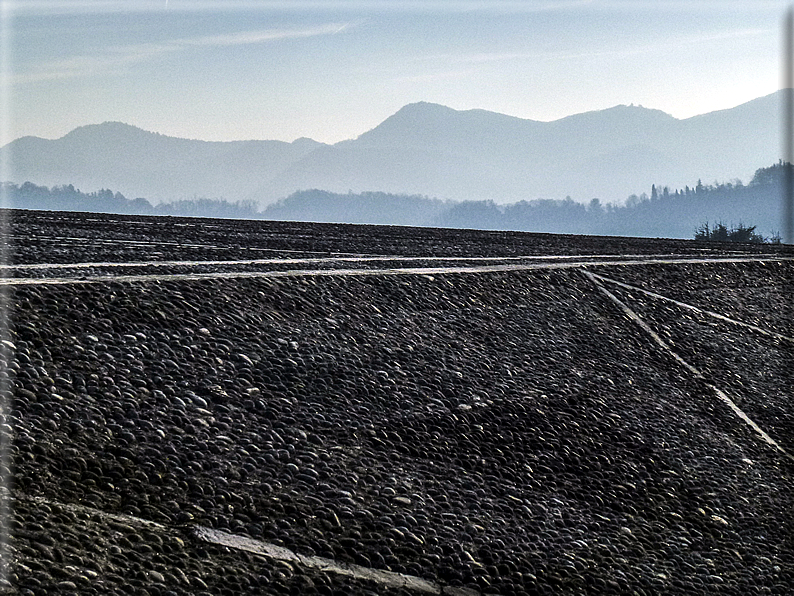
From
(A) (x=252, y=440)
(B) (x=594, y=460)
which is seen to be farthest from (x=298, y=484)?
(B) (x=594, y=460)

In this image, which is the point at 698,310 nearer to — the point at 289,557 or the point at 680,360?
the point at 680,360

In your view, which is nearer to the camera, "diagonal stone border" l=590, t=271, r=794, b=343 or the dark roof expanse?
the dark roof expanse

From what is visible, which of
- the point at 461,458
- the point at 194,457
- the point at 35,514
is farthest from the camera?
the point at 461,458

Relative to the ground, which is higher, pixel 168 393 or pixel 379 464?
pixel 168 393

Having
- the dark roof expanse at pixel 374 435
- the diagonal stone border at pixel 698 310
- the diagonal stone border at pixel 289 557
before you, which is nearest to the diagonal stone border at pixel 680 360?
the dark roof expanse at pixel 374 435

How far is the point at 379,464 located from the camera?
4254 millimetres

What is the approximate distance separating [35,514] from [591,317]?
4.65 m

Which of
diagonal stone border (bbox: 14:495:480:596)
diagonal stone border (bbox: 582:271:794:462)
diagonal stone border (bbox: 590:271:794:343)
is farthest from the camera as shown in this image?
diagonal stone border (bbox: 590:271:794:343)

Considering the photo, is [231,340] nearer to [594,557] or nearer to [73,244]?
[594,557]

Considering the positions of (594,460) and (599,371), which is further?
(599,371)

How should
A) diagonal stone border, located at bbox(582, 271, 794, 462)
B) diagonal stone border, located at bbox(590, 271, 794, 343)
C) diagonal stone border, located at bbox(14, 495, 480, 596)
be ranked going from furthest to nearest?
diagonal stone border, located at bbox(590, 271, 794, 343) < diagonal stone border, located at bbox(582, 271, 794, 462) < diagonal stone border, located at bbox(14, 495, 480, 596)

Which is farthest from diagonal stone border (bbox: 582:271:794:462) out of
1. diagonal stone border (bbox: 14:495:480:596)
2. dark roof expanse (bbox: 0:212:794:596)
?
diagonal stone border (bbox: 14:495:480:596)

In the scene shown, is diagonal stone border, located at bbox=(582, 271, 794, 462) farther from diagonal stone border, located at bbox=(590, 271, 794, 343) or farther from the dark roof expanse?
diagonal stone border, located at bbox=(590, 271, 794, 343)

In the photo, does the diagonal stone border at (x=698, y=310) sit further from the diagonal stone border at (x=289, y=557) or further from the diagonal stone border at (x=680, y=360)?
the diagonal stone border at (x=289, y=557)
